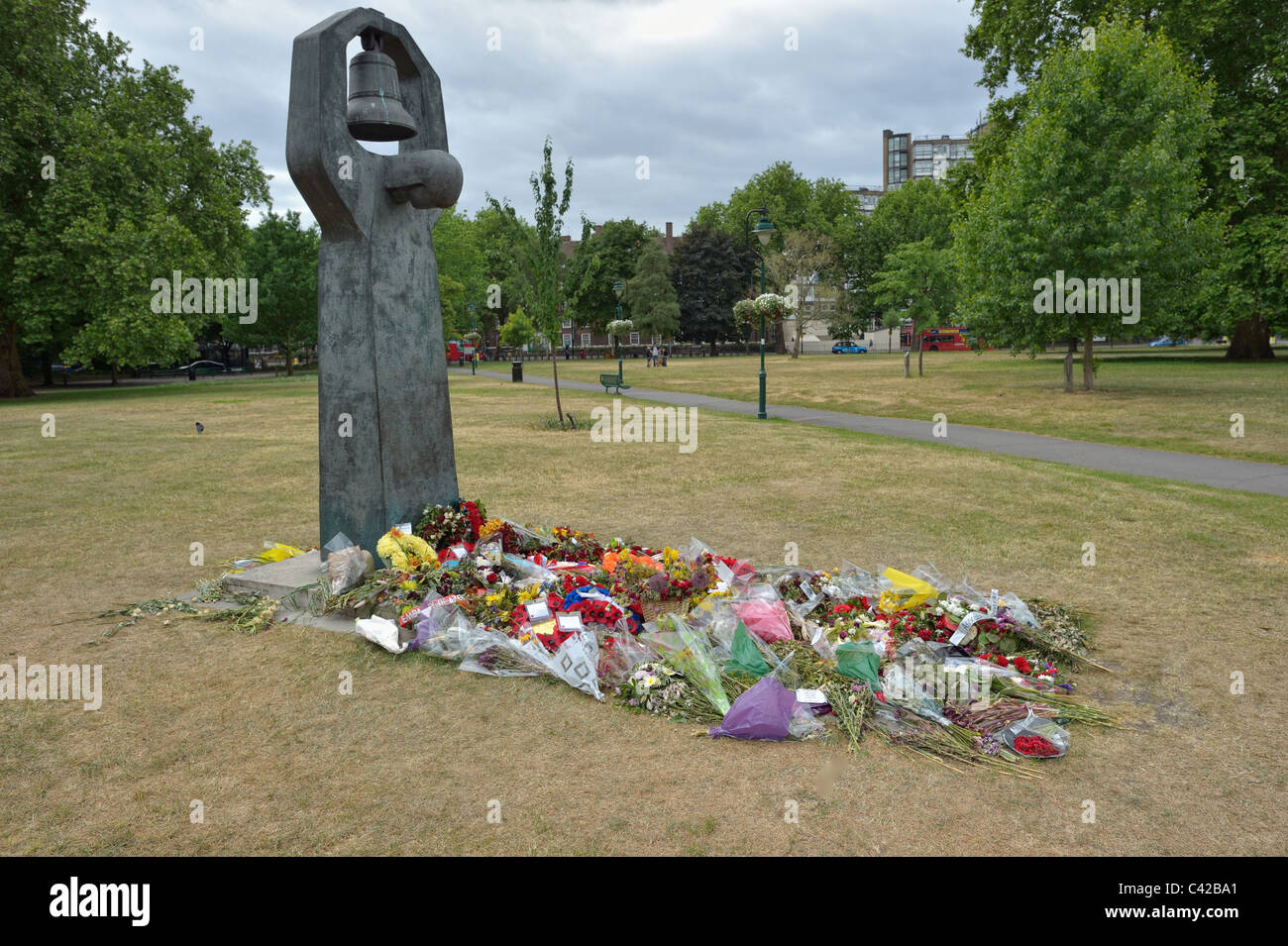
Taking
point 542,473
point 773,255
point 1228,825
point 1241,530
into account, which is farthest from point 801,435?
point 773,255

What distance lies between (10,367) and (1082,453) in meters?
38.9

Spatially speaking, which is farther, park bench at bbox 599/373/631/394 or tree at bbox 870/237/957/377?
tree at bbox 870/237/957/377

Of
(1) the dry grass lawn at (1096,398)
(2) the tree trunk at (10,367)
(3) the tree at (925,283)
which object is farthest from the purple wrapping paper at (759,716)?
(3) the tree at (925,283)

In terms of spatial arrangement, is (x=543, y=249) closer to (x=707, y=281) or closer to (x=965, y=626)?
Result: (x=965, y=626)

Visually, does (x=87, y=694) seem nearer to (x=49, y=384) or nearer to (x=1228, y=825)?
(x=1228, y=825)

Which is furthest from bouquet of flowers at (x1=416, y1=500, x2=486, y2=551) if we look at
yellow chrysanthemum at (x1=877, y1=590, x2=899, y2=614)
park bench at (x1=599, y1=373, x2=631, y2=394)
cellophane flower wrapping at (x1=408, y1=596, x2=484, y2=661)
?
park bench at (x1=599, y1=373, x2=631, y2=394)

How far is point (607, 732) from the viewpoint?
4312 mm

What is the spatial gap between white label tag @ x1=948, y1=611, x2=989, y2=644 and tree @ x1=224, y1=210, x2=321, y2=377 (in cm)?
5108

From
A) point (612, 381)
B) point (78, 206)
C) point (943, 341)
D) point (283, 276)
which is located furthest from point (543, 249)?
point (943, 341)

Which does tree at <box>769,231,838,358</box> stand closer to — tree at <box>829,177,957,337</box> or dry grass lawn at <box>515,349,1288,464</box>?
tree at <box>829,177,957,337</box>

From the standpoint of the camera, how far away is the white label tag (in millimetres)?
5027

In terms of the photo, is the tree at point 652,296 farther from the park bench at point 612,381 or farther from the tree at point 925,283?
the park bench at point 612,381

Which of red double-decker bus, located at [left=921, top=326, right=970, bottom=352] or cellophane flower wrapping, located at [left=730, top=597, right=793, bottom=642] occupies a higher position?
red double-decker bus, located at [left=921, top=326, right=970, bottom=352]

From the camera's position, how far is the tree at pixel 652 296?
237 feet
